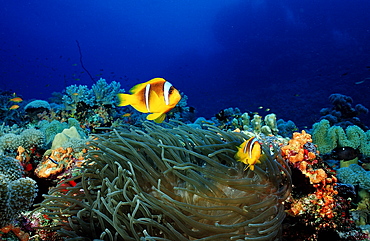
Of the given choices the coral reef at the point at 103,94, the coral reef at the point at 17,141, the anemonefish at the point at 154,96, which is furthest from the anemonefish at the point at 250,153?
the coral reef at the point at 103,94

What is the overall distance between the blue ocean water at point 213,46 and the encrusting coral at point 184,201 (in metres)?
12.0

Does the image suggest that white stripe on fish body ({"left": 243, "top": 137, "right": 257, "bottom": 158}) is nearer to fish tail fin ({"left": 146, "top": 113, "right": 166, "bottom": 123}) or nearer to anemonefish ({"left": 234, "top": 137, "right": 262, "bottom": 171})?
anemonefish ({"left": 234, "top": 137, "right": 262, "bottom": 171})

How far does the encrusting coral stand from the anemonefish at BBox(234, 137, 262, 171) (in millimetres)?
74

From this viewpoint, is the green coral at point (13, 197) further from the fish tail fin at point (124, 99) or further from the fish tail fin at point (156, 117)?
the fish tail fin at point (156, 117)

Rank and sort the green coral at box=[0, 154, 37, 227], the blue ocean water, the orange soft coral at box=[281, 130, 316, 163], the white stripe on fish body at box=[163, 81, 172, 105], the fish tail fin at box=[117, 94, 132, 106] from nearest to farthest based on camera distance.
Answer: the white stripe on fish body at box=[163, 81, 172, 105] < the fish tail fin at box=[117, 94, 132, 106] < the green coral at box=[0, 154, 37, 227] < the orange soft coral at box=[281, 130, 316, 163] < the blue ocean water

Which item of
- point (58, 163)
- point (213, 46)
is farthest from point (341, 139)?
point (213, 46)

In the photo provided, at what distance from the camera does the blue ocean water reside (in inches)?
1220

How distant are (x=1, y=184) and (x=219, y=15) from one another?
3471 inches

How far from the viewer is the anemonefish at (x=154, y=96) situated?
1.79 meters

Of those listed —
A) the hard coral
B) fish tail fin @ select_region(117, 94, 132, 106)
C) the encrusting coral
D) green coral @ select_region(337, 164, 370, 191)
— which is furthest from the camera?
green coral @ select_region(337, 164, 370, 191)

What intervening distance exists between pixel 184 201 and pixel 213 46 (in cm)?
9508

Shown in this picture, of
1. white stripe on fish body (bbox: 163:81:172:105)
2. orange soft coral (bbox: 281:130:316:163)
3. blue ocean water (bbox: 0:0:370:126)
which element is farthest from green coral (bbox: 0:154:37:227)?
blue ocean water (bbox: 0:0:370:126)

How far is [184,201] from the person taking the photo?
1.59m

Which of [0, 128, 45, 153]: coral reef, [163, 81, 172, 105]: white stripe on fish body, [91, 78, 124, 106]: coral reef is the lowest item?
[163, 81, 172, 105]: white stripe on fish body
